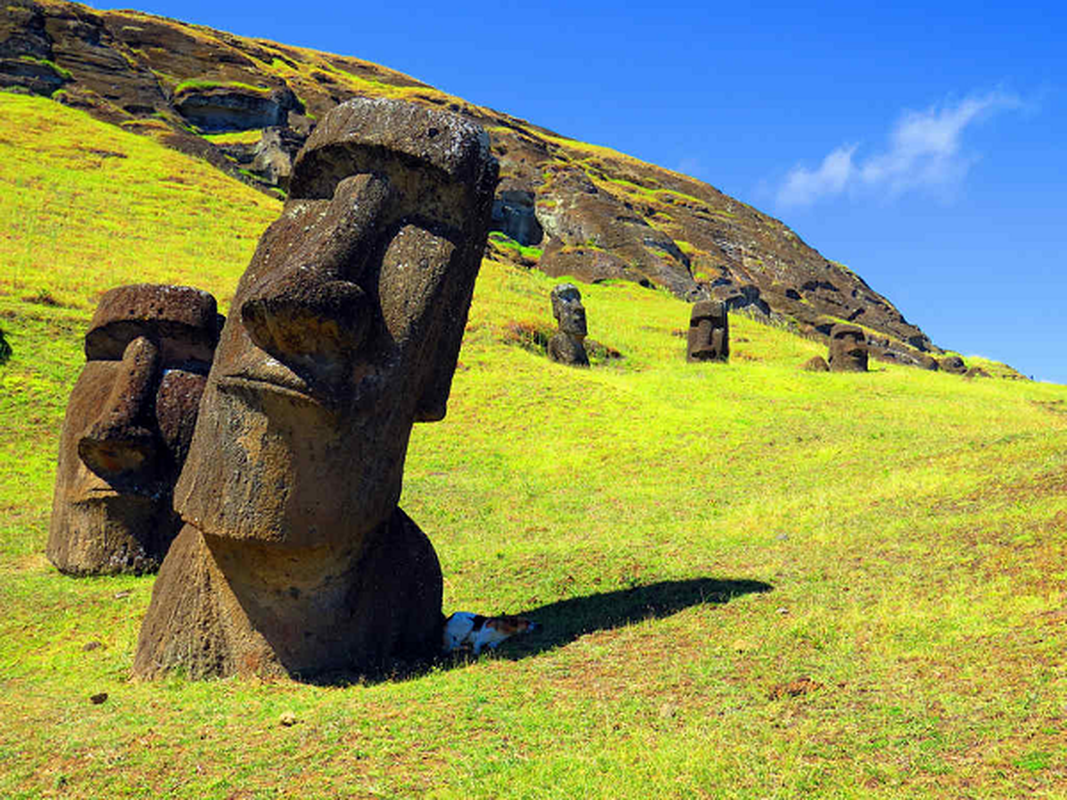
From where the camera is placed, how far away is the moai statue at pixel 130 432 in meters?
10.4

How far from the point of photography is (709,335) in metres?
31.3

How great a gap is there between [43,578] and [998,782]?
1009cm

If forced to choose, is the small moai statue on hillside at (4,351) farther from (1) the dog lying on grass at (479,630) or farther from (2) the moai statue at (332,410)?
(1) the dog lying on grass at (479,630)

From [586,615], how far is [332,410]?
124 inches

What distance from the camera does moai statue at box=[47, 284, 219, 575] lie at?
1037cm

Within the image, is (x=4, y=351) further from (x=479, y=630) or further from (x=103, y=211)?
Result: (x=103, y=211)

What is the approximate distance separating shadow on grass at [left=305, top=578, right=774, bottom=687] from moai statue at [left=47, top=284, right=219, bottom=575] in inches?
192

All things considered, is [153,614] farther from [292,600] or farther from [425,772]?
[425,772]


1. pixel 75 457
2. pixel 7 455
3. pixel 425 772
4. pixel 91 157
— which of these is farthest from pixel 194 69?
pixel 425 772

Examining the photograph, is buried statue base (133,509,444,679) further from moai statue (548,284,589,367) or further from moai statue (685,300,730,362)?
moai statue (685,300,730,362)

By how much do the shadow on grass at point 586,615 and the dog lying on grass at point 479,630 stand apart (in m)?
0.08

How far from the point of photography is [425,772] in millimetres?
4652

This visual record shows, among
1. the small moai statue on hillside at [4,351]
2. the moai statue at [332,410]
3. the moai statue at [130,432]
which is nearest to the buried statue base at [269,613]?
the moai statue at [332,410]

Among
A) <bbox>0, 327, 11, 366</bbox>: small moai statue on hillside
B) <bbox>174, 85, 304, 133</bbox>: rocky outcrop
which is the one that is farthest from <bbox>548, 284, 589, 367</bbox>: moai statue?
<bbox>174, 85, 304, 133</bbox>: rocky outcrop
